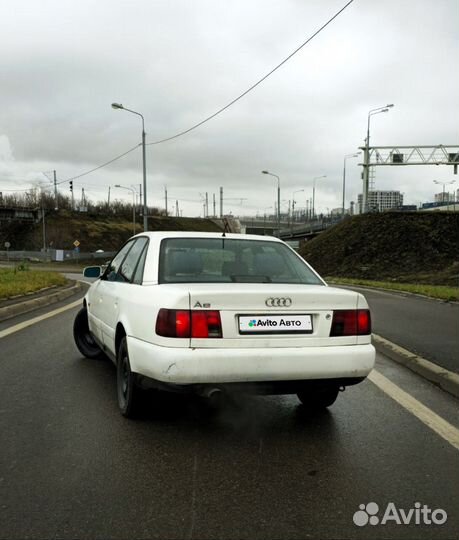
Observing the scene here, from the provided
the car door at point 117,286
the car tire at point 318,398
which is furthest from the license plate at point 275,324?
the car door at point 117,286

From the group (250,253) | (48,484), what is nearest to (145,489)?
(48,484)

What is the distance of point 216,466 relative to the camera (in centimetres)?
322

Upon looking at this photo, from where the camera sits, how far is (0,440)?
3.56m

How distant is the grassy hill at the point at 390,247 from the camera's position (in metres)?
31.8

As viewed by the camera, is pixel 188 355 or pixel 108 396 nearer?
pixel 188 355

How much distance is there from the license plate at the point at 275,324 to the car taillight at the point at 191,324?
186mm

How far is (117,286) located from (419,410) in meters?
2.91

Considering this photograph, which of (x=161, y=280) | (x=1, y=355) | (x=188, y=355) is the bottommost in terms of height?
(x=1, y=355)

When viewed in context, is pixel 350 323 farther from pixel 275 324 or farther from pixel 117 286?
pixel 117 286

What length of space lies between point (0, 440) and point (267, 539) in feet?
6.93

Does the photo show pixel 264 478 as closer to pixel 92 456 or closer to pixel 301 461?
pixel 301 461

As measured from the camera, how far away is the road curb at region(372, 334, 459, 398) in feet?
16.8

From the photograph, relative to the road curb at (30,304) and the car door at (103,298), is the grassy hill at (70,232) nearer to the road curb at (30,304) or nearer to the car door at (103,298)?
the road curb at (30,304)

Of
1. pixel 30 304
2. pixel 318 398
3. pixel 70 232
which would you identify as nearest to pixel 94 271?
pixel 318 398
